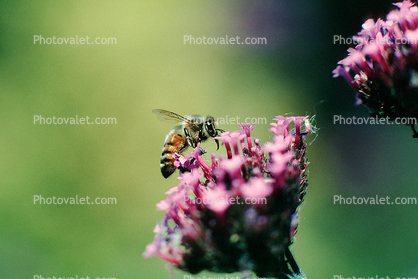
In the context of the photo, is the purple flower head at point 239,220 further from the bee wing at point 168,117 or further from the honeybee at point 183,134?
the bee wing at point 168,117


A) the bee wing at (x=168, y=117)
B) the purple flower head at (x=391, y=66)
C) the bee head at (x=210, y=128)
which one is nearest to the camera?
the purple flower head at (x=391, y=66)

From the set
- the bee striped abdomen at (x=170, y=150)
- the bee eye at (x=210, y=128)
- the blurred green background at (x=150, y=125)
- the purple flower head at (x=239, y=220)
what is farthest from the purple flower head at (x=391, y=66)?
the blurred green background at (x=150, y=125)

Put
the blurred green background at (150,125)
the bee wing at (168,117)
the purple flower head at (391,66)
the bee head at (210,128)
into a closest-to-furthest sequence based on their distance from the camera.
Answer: the purple flower head at (391,66)
the bee head at (210,128)
the bee wing at (168,117)
the blurred green background at (150,125)

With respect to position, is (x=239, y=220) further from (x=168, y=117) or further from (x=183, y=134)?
(x=168, y=117)

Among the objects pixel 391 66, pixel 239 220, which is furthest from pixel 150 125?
pixel 391 66

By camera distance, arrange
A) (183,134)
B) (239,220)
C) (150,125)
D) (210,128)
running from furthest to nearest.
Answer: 1. (150,125)
2. (183,134)
3. (210,128)
4. (239,220)
